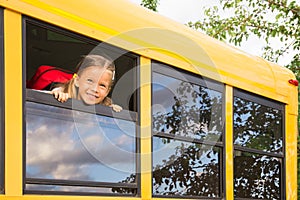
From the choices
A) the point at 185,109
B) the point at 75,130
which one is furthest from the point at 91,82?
the point at 185,109

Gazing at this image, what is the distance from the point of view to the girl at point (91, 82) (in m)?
3.02

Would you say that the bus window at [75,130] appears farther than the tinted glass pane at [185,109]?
No

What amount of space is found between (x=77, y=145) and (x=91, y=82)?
0.33 meters

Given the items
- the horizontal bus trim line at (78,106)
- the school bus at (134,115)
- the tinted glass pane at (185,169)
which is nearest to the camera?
the school bus at (134,115)

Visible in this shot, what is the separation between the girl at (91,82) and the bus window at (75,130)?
0.03 metres

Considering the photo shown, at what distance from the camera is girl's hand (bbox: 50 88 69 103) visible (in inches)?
114

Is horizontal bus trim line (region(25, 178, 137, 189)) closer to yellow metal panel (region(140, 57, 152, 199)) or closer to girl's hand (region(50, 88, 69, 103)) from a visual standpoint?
yellow metal panel (region(140, 57, 152, 199))

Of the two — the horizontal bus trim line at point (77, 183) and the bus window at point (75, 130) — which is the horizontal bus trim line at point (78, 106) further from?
the horizontal bus trim line at point (77, 183)

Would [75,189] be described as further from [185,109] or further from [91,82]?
[185,109]

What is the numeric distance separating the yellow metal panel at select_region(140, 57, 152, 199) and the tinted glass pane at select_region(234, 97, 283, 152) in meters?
1.14

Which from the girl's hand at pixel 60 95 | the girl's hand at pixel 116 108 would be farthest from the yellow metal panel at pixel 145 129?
the girl's hand at pixel 60 95

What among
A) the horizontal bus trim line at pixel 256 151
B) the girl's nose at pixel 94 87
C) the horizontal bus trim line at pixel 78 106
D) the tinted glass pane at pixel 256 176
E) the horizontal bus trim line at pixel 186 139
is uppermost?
the girl's nose at pixel 94 87

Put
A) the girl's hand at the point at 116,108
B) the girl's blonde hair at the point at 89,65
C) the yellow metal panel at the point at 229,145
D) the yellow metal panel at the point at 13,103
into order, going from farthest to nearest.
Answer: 1. the yellow metal panel at the point at 229,145
2. the girl's hand at the point at 116,108
3. the girl's blonde hair at the point at 89,65
4. the yellow metal panel at the point at 13,103

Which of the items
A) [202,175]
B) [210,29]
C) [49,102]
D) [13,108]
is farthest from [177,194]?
[210,29]
